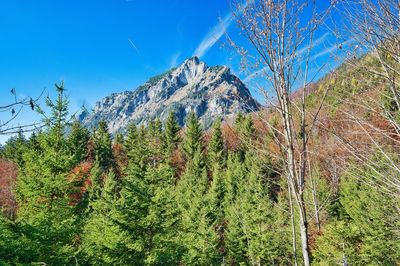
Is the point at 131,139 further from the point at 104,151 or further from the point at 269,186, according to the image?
the point at 269,186

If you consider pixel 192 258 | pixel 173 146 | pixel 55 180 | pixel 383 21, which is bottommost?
pixel 192 258

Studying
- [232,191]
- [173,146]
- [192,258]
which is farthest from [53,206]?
[173,146]

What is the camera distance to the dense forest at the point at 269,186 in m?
3.81

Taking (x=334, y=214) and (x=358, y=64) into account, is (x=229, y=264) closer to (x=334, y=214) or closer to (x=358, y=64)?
(x=334, y=214)

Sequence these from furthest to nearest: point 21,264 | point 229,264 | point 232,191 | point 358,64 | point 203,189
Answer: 1. point 203,189
2. point 232,191
3. point 229,264
4. point 21,264
5. point 358,64

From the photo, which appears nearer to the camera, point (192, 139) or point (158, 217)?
point (158, 217)

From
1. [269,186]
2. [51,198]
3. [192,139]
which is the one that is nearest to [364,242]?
[269,186]

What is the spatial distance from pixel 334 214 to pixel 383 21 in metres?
27.4

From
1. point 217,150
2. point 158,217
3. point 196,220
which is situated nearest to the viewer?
point 158,217

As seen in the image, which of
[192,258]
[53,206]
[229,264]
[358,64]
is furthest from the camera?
[229,264]

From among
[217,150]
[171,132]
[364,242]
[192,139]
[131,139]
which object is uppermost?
[131,139]

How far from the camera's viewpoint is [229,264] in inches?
1071

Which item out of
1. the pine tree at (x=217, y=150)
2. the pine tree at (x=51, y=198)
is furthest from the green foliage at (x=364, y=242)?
the pine tree at (x=217, y=150)

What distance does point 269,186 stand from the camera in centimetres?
1648
